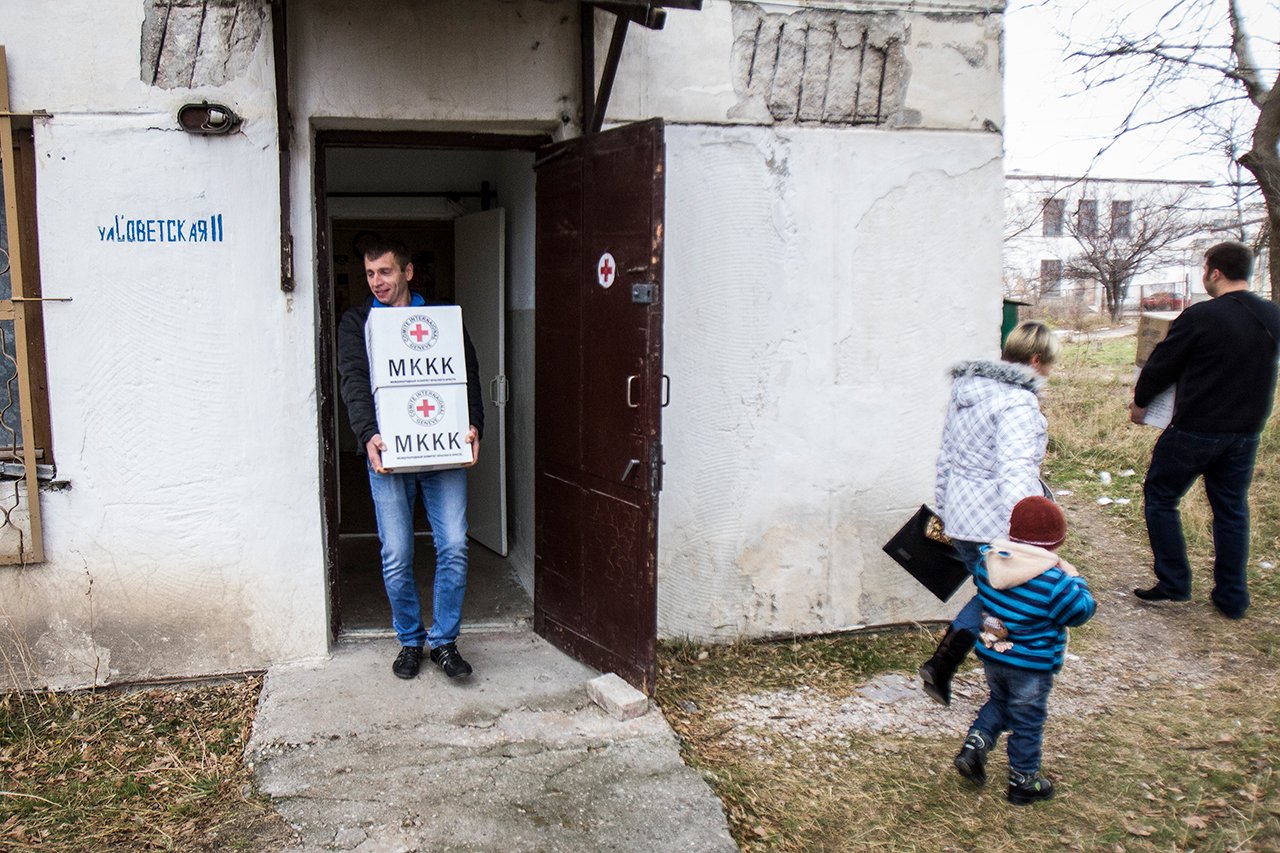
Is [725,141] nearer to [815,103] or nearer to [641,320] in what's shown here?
[815,103]

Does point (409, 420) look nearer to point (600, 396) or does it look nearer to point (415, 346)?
point (415, 346)

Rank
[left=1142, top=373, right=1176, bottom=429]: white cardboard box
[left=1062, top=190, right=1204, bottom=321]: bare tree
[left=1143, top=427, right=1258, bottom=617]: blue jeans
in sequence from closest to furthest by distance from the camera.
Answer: [left=1143, top=427, right=1258, bottom=617]: blue jeans, [left=1142, top=373, right=1176, bottom=429]: white cardboard box, [left=1062, top=190, right=1204, bottom=321]: bare tree

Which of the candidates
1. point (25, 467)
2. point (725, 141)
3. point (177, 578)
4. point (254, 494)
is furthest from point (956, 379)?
point (25, 467)

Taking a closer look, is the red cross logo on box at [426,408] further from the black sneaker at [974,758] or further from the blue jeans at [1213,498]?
the blue jeans at [1213,498]

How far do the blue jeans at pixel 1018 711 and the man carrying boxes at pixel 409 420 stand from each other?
2152 mm

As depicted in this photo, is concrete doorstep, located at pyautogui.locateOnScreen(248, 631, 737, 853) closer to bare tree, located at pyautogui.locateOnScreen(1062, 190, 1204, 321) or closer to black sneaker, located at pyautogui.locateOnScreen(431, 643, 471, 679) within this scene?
black sneaker, located at pyautogui.locateOnScreen(431, 643, 471, 679)

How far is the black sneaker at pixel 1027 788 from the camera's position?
3.55 meters

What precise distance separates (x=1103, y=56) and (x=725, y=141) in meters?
6.09

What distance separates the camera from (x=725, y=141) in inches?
185

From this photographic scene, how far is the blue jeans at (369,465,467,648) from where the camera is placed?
4.28 metres

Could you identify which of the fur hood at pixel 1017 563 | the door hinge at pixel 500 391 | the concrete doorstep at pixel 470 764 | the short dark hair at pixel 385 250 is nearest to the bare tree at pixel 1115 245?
the door hinge at pixel 500 391

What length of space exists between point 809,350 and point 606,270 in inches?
47.5

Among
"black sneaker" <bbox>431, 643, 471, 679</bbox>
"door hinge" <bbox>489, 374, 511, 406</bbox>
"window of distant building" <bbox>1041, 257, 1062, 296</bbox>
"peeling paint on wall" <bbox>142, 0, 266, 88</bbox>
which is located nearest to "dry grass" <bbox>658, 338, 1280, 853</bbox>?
"black sneaker" <bbox>431, 643, 471, 679</bbox>

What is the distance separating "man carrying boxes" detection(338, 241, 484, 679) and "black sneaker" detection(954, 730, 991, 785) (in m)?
2.06
